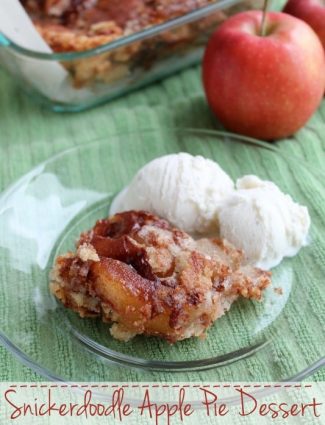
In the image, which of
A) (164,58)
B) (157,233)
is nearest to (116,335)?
(157,233)

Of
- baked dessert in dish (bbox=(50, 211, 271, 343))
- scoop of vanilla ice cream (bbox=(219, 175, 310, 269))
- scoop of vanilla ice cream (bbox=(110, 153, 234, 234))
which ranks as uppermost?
baked dessert in dish (bbox=(50, 211, 271, 343))

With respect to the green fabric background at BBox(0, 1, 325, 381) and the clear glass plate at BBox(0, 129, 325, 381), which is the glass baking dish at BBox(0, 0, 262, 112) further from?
the clear glass plate at BBox(0, 129, 325, 381)

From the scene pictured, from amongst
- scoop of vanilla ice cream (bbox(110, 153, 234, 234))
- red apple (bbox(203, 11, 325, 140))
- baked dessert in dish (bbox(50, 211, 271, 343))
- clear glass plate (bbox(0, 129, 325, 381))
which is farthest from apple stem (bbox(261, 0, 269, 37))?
baked dessert in dish (bbox(50, 211, 271, 343))

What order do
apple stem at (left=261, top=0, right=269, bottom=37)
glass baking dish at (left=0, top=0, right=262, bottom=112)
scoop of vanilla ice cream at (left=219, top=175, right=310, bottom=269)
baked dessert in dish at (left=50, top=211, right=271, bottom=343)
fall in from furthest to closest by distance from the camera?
glass baking dish at (left=0, top=0, right=262, bottom=112) → apple stem at (left=261, top=0, right=269, bottom=37) → scoop of vanilla ice cream at (left=219, top=175, right=310, bottom=269) → baked dessert in dish at (left=50, top=211, right=271, bottom=343)

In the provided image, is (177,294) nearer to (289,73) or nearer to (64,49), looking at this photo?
(289,73)

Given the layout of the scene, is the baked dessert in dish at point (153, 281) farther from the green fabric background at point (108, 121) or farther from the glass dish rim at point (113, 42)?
the glass dish rim at point (113, 42)

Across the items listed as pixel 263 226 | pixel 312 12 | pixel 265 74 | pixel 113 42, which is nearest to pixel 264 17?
pixel 265 74

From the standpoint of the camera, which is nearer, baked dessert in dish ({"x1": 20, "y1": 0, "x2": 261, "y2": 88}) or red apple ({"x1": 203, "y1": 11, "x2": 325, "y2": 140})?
red apple ({"x1": 203, "y1": 11, "x2": 325, "y2": 140})
